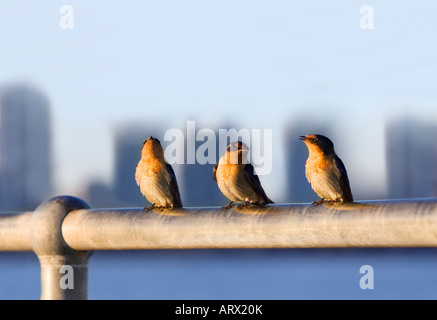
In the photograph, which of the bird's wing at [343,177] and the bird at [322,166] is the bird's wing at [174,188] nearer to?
the bird at [322,166]

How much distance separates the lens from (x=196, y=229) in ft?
9.62

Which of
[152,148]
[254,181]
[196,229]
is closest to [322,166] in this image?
[254,181]

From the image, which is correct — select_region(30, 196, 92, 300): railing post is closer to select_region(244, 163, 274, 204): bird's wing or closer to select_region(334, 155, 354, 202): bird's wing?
select_region(334, 155, 354, 202): bird's wing

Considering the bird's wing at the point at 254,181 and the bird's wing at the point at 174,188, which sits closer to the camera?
the bird's wing at the point at 174,188

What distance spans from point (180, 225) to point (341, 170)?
4.81 ft

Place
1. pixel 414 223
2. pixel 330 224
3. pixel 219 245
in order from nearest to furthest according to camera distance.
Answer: pixel 414 223 < pixel 330 224 < pixel 219 245

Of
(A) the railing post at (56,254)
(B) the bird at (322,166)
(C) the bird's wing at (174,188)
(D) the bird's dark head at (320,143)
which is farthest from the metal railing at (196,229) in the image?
(D) the bird's dark head at (320,143)

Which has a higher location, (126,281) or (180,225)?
(180,225)

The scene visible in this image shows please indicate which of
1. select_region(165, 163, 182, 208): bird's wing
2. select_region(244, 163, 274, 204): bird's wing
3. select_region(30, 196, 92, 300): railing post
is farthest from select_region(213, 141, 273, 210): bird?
select_region(30, 196, 92, 300): railing post

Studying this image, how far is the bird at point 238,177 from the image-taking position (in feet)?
14.3

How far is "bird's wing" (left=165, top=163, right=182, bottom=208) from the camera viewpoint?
429 cm
